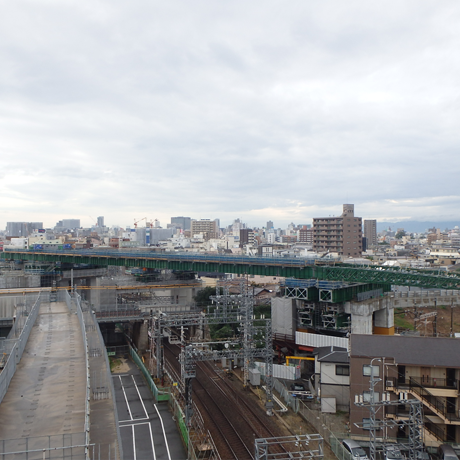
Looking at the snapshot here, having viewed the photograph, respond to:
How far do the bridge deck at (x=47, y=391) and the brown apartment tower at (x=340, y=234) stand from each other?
2889 inches

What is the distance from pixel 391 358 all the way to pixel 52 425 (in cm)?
1550

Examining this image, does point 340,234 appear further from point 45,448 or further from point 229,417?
point 45,448

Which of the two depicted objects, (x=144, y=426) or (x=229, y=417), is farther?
(x=229, y=417)

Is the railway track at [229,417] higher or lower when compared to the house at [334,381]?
lower

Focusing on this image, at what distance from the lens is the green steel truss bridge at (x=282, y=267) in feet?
110

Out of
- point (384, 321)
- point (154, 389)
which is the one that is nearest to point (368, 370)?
point (154, 389)

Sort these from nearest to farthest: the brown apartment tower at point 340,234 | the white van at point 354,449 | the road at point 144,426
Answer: the white van at point 354,449 → the road at point 144,426 → the brown apartment tower at point 340,234

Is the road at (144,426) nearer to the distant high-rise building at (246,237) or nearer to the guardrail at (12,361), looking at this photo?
the guardrail at (12,361)

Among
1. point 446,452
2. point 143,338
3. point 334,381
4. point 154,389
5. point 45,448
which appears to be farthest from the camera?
point 143,338

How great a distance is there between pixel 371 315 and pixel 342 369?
13.0 m

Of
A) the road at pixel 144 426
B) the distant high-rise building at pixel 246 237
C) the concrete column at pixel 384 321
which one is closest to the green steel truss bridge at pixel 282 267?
the concrete column at pixel 384 321

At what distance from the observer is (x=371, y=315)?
36031 millimetres

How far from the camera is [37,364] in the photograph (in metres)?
17.6

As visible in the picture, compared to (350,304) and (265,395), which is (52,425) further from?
(350,304)
